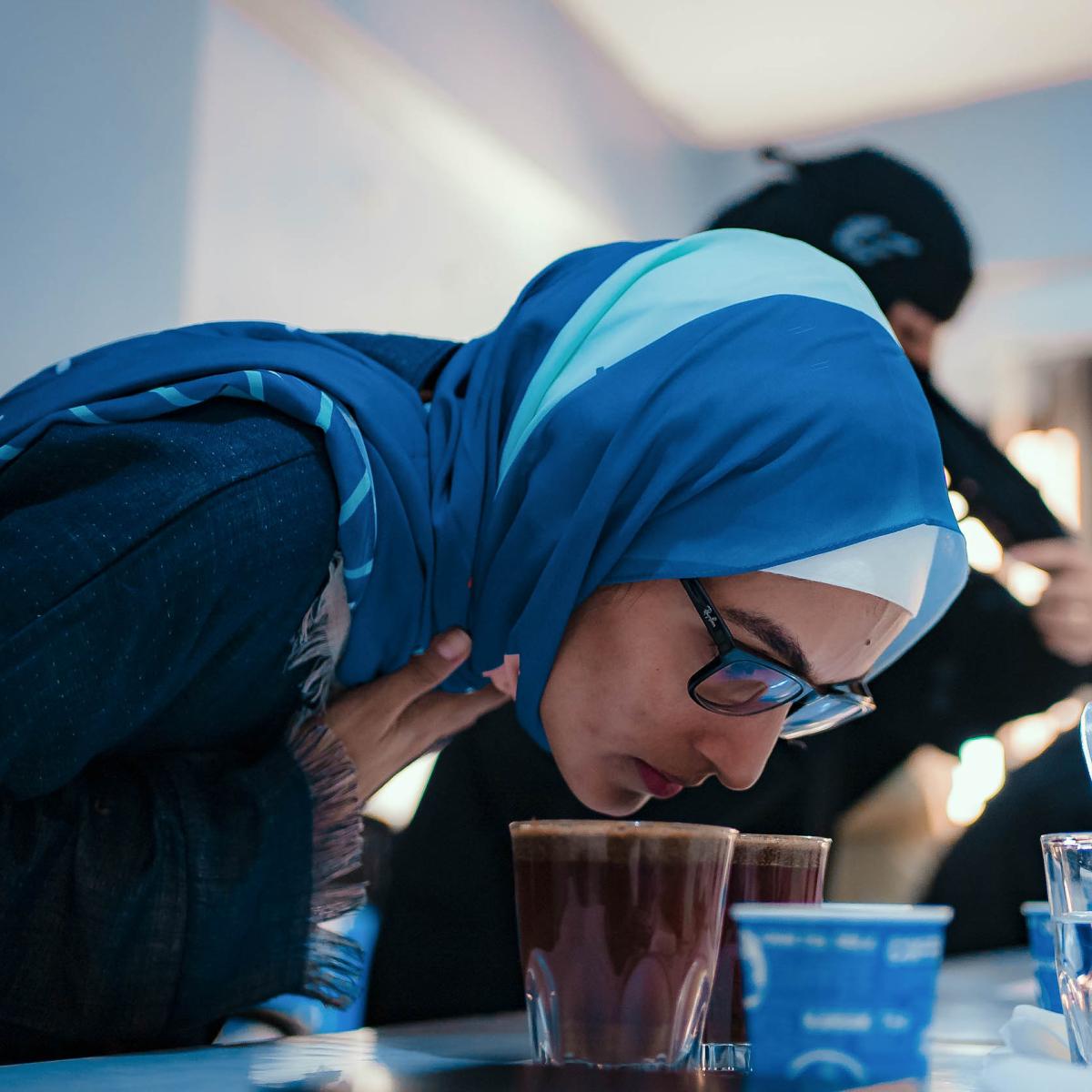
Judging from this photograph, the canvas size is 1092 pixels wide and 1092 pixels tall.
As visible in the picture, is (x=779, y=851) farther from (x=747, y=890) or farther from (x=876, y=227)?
(x=876, y=227)

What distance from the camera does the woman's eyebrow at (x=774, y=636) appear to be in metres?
0.97

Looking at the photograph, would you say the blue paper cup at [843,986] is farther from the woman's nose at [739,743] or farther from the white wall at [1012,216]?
the white wall at [1012,216]

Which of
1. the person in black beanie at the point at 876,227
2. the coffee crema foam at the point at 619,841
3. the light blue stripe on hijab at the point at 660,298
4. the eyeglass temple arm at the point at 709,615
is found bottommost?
the coffee crema foam at the point at 619,841

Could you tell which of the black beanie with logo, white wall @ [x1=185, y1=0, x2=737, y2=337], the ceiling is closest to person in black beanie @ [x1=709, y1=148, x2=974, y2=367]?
the black beanie with logo

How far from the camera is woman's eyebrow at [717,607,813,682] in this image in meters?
0.97

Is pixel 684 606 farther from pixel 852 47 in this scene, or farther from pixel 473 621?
pixel 852 47

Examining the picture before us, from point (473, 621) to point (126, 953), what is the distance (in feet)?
1.25

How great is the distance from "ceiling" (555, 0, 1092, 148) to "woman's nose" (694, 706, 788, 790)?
6.75 ft

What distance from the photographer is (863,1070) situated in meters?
0.53

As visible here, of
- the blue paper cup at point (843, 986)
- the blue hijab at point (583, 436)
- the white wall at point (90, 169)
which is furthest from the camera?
the white wall at point (90, 169)

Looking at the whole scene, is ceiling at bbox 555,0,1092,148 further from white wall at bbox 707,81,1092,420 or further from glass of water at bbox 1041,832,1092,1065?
glass of water at bbox 1041,832,1092,1065

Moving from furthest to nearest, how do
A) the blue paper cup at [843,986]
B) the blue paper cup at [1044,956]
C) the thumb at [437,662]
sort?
the thumb at [437,662] < the blue paper cup at [1044,956] < the blue paper cup at [843,986]

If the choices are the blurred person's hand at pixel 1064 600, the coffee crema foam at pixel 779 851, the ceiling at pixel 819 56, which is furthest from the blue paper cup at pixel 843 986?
the ceiling at pixel 819 56

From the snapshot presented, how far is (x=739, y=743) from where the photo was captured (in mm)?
1021
